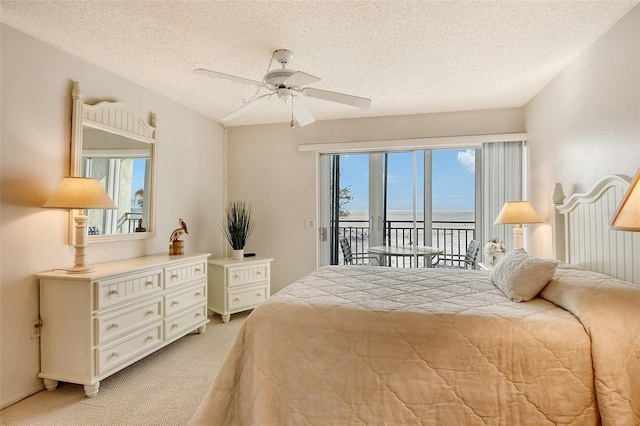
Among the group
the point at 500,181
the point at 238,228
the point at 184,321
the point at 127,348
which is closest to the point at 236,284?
the point at 238,228

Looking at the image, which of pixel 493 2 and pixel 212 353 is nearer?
pixel 493 2

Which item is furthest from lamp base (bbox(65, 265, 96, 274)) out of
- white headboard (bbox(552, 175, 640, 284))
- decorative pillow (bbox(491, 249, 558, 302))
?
white headboard (bbox(552, 175, 640, 284))

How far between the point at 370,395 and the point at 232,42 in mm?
2343

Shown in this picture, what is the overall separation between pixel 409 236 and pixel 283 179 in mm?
1798

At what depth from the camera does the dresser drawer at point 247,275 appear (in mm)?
3953

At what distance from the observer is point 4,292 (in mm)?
2244

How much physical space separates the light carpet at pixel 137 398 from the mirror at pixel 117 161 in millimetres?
1085

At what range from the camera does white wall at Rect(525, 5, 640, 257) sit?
209 cm

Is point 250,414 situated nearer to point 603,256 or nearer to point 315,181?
point 603,256

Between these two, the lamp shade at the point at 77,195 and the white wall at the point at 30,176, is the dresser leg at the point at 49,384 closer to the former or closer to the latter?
the white wall at the point at 30,176

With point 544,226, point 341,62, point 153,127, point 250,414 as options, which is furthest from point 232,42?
point 544,226

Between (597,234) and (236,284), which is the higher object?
(597,234)

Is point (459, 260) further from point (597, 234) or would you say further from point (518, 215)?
point (597, 234)

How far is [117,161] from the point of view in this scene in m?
3.07
